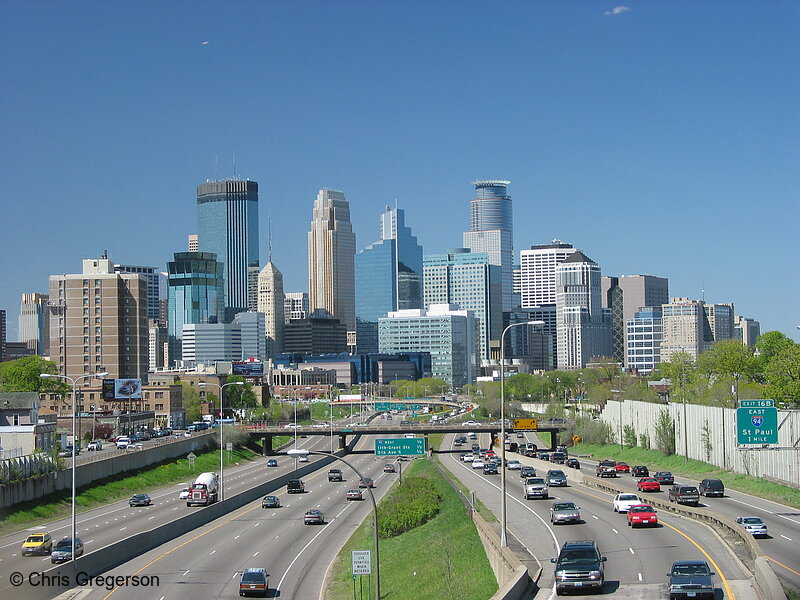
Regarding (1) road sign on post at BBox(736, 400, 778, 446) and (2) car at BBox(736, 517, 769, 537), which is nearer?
(2) car at BBox(736, 517, 769, 537)

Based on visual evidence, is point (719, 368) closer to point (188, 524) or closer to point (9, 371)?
point (9, 371)

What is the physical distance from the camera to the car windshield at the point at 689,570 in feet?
121

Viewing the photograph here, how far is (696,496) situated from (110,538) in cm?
3595

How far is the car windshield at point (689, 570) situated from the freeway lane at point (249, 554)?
864 inches

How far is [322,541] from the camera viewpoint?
243ft

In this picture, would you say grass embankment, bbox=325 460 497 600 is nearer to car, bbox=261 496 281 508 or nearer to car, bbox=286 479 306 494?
car, bbox=261 496 281 508

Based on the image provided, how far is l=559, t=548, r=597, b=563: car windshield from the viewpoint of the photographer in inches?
1545

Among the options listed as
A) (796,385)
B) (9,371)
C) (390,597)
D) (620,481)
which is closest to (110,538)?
(390,597)

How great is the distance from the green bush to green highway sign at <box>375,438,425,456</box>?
16449mm

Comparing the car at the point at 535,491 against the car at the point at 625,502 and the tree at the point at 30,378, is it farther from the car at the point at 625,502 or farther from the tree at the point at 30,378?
the tree at the point at 30,378

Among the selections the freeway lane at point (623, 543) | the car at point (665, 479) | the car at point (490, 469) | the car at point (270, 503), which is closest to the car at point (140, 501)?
the car at point (270, 503)

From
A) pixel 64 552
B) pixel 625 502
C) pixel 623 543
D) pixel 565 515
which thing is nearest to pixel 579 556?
pixel 623 543

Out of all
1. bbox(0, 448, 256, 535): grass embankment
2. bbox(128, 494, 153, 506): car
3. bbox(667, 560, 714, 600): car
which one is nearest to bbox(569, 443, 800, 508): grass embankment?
bbox(667, 560, 714, 600): car

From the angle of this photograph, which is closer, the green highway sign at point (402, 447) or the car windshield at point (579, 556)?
the car windshield at point (579, 556)
